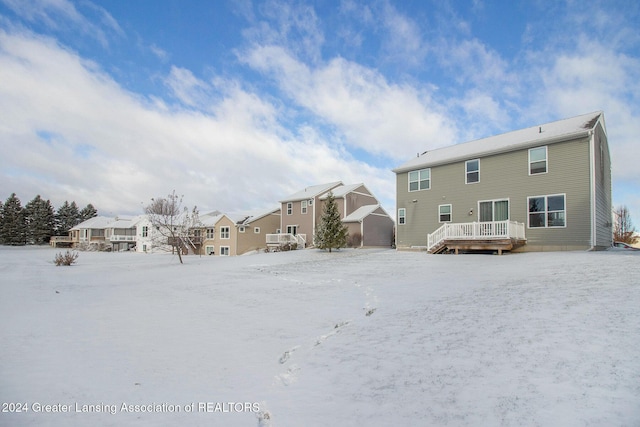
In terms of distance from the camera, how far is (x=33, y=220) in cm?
6531

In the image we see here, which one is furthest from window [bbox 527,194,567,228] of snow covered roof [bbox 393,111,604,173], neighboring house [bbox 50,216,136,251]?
neighboring house [bbox 50,216,136,251]

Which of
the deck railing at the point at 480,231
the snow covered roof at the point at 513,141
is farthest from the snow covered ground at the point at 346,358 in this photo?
the snow covered roof at the point at 513,141

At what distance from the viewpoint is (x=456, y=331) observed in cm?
552

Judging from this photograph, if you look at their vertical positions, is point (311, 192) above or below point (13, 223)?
above

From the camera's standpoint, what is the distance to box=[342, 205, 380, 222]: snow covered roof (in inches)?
1210

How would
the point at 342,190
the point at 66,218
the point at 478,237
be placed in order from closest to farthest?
the point at 478,237 < the point at 342,190 < the point at 66,218

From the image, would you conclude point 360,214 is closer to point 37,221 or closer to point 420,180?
point 420,180

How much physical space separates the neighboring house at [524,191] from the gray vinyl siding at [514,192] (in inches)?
1.5

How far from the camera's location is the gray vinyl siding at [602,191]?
15.7 metres

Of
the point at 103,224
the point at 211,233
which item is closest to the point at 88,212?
the point at 103,224

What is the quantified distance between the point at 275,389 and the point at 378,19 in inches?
651

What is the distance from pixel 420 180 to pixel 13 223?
75.8 metres

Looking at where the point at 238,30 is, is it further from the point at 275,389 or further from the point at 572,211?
the point at 572,211

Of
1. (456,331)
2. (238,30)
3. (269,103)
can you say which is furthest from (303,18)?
(456,331)
